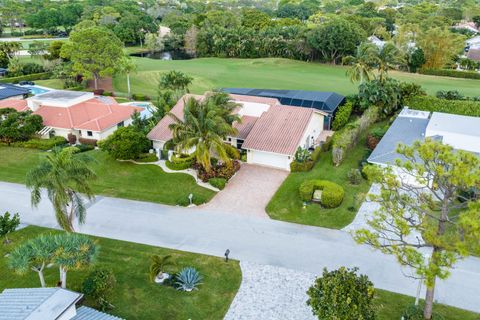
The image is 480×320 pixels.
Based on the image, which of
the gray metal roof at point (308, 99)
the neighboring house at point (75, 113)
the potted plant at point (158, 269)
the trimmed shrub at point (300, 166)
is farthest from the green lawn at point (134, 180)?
the gray metal roof at point (308, 99)

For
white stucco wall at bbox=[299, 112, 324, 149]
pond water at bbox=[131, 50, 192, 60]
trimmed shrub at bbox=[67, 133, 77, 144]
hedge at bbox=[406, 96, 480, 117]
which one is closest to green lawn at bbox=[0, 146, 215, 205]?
Answer: trimmed shrub at bbox=[67, 133, 77, 144]

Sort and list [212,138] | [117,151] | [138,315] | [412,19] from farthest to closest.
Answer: [412,19], [117,151], [212,138], [138,315]

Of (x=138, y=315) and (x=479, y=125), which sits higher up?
(x=479, y=125)

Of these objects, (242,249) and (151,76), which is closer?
(242,249)

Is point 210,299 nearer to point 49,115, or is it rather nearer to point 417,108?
point 49,115

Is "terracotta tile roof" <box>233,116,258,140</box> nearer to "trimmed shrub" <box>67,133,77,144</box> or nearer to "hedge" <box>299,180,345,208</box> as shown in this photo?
"hedge" <box>299,180,345,208</box>

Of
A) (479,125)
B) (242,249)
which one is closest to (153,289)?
(242,249)
